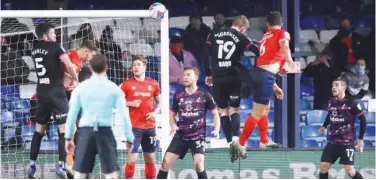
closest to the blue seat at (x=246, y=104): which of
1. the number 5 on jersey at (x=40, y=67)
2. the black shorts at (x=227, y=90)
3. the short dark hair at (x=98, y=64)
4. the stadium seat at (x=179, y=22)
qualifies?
the stadium seat at (x=179, y=22)

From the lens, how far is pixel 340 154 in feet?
56.6

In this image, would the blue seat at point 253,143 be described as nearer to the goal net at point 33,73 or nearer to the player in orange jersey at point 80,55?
the goal net at point 33,73

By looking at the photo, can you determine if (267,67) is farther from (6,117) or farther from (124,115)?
(6,117)

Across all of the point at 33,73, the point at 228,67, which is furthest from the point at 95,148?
the point at 33,73

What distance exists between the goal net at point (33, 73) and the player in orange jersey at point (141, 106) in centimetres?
89

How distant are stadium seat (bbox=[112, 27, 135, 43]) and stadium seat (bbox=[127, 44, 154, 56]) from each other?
0.11 meters

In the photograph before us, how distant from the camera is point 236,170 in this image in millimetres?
18828

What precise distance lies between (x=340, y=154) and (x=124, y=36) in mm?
4403

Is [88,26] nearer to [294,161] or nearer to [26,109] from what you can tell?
[26,109]

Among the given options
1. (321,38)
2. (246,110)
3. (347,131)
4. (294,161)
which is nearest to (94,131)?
(347,131)

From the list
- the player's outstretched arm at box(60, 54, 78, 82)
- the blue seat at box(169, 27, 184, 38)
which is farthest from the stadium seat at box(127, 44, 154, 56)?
the player's outstretched arm at box(60, 54, 78, 82)

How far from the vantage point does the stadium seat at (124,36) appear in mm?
19784

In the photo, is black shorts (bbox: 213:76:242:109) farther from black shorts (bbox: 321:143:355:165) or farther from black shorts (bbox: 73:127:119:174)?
black shorts (bbox: 73:127:119:174)

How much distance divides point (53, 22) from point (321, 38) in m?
5.08
